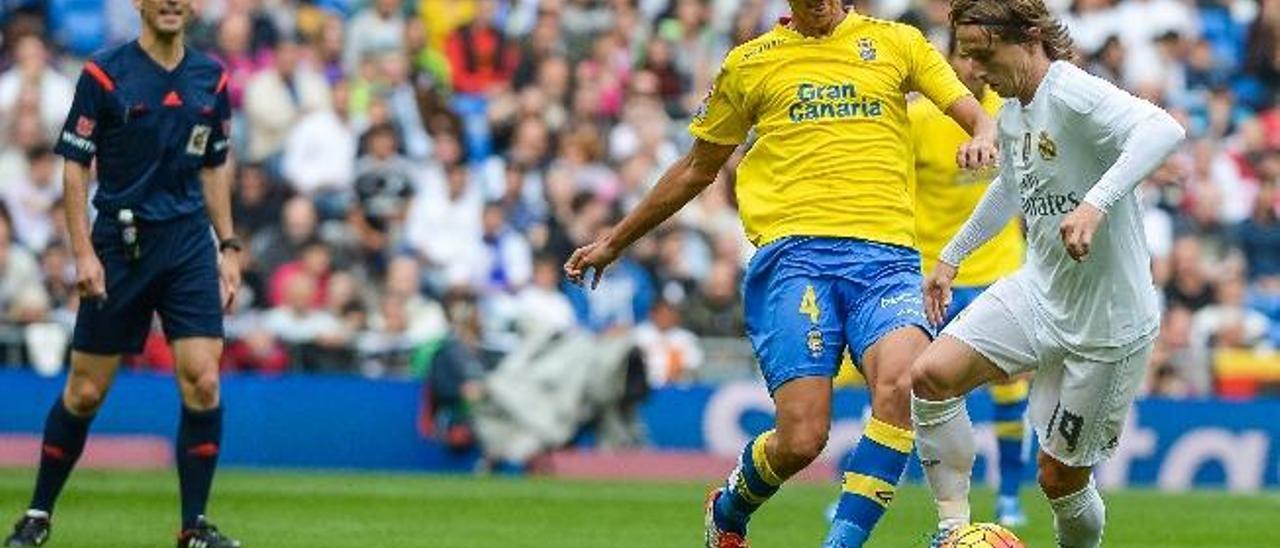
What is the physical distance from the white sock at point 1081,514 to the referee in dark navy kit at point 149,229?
3715mm

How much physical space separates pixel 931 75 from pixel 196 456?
364 cm

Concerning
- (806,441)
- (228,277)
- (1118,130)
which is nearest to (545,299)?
(228,277)

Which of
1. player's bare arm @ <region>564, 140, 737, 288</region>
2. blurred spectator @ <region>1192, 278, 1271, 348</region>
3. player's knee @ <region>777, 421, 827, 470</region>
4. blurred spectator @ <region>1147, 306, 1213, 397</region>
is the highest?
player's bare arm @ <region>564, 140, 737, 288</region>

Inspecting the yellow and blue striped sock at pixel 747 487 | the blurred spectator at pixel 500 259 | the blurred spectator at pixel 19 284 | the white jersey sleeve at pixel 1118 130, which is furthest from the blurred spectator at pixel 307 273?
the white jersey sleeve at pixel 1118 130

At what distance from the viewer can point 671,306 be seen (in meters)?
20.9

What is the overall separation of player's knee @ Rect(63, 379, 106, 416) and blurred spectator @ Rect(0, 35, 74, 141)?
31.7 ft

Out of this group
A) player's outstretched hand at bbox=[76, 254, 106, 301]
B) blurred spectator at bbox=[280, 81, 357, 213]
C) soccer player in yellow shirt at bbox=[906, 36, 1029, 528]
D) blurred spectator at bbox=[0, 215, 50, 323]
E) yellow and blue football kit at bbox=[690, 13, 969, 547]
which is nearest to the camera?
yellow and blue football kit at bbox=[690, 13, 969, 547]

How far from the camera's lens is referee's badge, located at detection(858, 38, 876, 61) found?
34.2 ft

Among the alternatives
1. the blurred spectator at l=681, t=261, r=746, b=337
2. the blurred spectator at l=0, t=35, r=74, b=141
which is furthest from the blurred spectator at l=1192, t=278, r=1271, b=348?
the blurred spectator at l=0, t=35, r=74, b=141

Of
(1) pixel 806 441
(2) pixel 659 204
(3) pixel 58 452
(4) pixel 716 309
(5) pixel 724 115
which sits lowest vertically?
(4) pixel 716 309

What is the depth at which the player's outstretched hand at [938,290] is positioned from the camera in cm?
992

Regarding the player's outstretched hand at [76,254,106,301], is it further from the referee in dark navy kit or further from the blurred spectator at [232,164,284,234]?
the blurred spectator at [232,164,284,234]

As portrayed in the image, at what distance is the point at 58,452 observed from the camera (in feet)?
39.2

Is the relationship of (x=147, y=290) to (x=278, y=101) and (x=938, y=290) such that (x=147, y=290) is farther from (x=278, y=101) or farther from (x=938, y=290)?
(x=278, y=101)
